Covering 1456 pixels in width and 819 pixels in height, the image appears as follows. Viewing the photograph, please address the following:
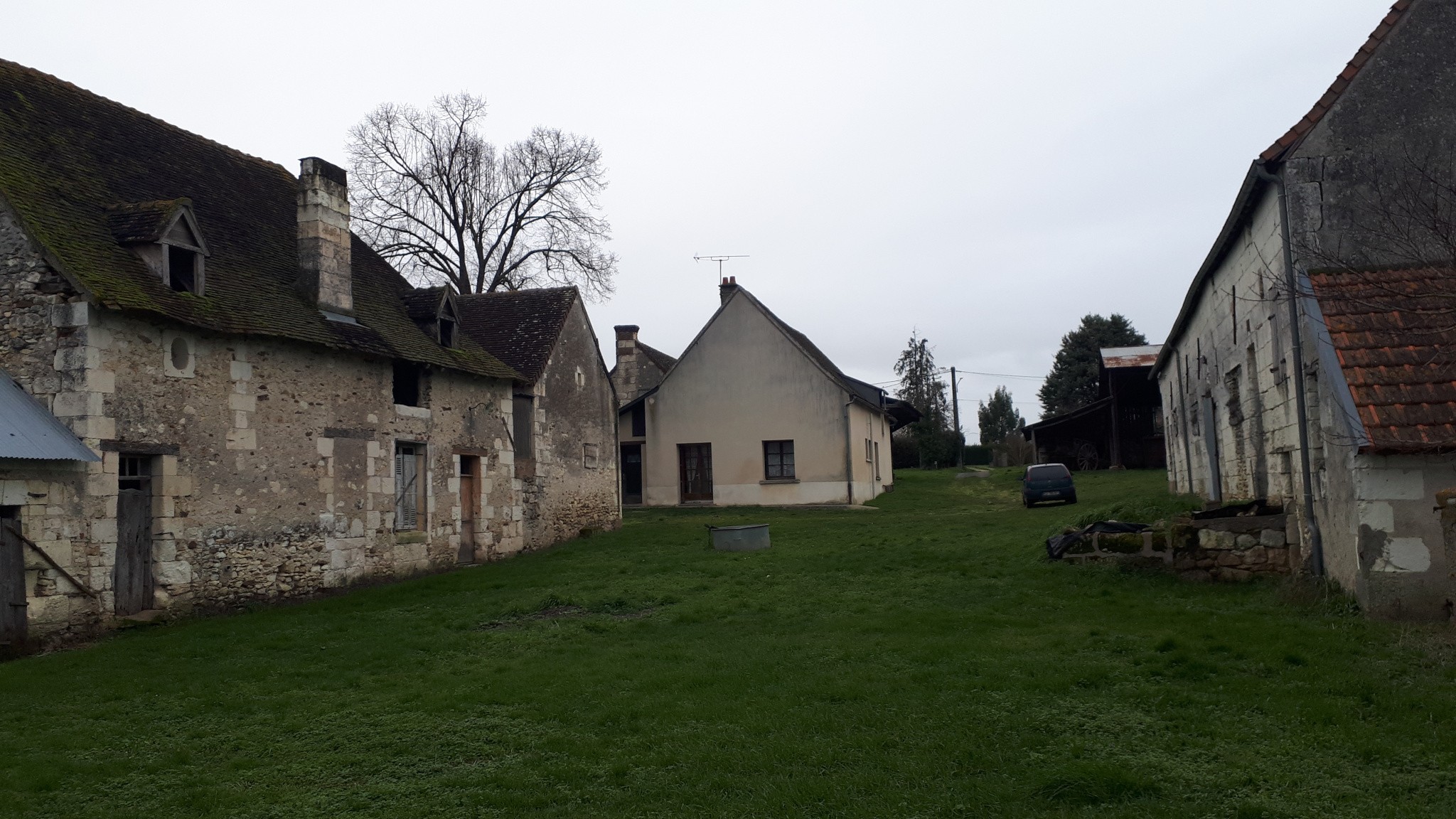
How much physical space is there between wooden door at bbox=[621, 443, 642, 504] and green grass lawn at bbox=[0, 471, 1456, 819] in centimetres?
1961

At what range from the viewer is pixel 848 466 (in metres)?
30.5

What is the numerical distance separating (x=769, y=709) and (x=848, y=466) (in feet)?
76.7

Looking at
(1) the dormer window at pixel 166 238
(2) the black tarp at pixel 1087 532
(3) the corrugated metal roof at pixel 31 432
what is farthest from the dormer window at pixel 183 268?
(2) the black tarp at pixel 1087 532

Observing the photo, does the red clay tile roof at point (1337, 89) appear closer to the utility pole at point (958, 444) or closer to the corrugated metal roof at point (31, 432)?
the corrugated metal roof at point (31, 432)

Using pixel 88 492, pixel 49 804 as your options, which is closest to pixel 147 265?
pixel 88 492

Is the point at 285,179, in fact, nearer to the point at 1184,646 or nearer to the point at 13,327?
the point at 13,327

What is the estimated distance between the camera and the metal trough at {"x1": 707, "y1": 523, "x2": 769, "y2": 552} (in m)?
18.6

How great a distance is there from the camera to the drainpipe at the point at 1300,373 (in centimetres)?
1068

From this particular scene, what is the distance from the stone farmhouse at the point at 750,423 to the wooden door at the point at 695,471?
2cm

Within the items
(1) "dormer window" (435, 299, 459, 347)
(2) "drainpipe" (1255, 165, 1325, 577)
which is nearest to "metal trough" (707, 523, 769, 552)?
(1) "dormer window" (435, 299, 459, 347)

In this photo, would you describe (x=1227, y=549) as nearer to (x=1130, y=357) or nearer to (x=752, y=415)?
(x=752, y=415)

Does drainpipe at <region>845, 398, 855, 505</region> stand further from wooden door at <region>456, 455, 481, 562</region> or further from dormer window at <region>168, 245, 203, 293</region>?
dormer window at <region>168, 245, 203, 293</region>

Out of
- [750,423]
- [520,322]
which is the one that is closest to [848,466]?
[750,423]

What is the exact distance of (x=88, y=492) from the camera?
1163cm
